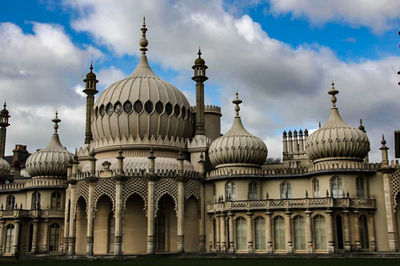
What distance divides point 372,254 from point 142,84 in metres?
25.9

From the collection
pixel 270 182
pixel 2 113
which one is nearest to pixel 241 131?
pixel 270 182

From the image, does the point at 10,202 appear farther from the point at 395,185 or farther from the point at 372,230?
the point at 395,185

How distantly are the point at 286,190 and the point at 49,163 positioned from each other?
23783mm

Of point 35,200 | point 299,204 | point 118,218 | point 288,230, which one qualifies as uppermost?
point 35,200

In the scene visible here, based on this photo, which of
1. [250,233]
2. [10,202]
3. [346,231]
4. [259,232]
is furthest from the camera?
[10,202]

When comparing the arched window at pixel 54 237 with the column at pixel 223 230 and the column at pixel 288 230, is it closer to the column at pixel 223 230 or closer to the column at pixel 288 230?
the column at pixel 223 230

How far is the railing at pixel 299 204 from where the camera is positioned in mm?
42875

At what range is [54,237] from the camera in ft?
178

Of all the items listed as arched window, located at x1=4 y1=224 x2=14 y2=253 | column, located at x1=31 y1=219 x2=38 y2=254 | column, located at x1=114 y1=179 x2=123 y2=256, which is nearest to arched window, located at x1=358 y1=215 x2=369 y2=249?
column, located at x1=114 y1=179 x2=123 y2=256

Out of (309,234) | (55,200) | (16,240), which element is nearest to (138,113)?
(55,200)

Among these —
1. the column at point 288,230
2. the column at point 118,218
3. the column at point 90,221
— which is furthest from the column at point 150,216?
the column at point 288,230

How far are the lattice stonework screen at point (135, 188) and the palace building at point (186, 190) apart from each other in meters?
0.08

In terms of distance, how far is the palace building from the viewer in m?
43.9

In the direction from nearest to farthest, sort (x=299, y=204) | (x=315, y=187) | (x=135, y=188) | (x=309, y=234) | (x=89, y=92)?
1. (x=309, y=234)
2. (x=299, y=204)
3. (x=135, y=188)
4. (x=315, y=187)
5. (x=89, y=92)
